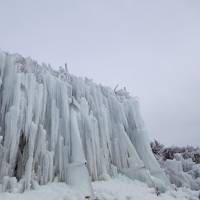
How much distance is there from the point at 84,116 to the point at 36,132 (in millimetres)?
2824

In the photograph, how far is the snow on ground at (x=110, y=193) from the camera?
1042cm

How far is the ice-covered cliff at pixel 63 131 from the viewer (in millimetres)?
11492

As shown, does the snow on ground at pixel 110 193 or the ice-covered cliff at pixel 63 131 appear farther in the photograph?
the ice-covered cliff at pixel 63 131

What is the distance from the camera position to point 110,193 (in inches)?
→ 482

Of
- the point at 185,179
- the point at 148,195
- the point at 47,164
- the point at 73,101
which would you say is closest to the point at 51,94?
the point at 73,101

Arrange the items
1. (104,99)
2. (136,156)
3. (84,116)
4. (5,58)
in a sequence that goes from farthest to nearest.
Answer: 1. (104,99)
2. (136,156)
3. (84,116)
4. (5,58)

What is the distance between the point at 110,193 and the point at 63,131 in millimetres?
3207

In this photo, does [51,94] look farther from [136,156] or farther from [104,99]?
[136,156]

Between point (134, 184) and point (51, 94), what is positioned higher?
point (51, 94)

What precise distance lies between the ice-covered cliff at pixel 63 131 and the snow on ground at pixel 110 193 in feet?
1.31

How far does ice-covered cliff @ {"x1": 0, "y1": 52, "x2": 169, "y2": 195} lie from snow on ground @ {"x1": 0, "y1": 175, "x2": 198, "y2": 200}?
0.40 meters

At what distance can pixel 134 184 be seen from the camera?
46.6ft

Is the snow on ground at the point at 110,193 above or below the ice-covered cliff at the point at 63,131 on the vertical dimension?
below

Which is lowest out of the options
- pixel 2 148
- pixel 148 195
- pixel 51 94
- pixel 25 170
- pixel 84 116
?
pixel 148 195
